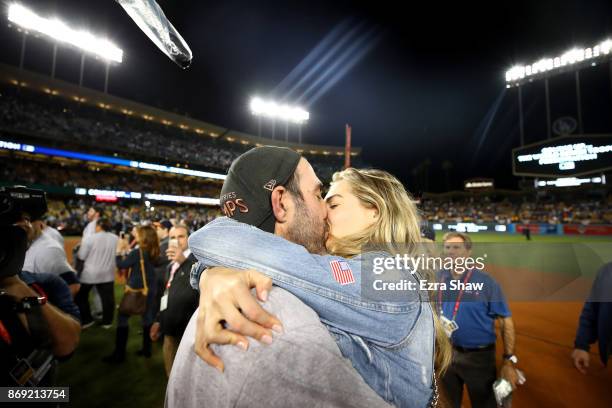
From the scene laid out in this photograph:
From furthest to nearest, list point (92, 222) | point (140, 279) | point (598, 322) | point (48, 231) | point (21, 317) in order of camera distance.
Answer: point (92, 222) < point (140, 279) < point (48, 231) < point (598, 322) < point (21, 317)

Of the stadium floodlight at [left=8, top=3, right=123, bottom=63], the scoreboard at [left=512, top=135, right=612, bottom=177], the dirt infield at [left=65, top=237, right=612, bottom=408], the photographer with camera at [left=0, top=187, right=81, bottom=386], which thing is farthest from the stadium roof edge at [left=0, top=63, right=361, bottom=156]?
the dirt infield at [left=65, top=237, right=612, bottom=408]

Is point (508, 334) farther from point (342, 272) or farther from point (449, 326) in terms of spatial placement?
point (342, 272)

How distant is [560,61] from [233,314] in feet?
135

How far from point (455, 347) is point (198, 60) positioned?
38.6 metres

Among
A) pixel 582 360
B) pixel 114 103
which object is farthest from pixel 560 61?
pixel 114 103

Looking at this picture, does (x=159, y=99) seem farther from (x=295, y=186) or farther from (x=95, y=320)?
(x=295, y=186)

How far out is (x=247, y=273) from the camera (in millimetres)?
955

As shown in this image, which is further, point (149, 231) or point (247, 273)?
point (149, 231)

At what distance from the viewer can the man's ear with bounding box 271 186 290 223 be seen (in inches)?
53.0

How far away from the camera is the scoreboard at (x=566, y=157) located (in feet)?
72.1

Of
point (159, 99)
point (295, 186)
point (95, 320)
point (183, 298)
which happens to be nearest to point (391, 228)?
point (295, 186)

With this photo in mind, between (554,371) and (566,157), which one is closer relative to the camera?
(554,371)

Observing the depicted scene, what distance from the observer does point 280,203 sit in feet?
4.49

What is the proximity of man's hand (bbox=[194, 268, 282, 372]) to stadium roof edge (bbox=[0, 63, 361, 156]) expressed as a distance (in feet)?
133
